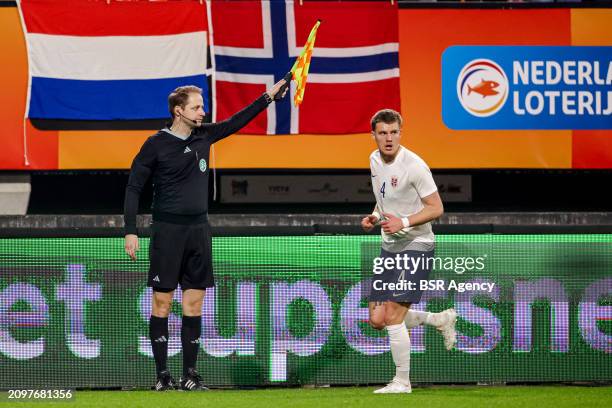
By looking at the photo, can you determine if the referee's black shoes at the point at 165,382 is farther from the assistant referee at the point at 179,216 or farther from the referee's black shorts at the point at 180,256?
the referee's black shorts at the point at 180,256

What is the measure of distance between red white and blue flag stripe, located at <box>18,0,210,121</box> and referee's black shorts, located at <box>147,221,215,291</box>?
466 cm

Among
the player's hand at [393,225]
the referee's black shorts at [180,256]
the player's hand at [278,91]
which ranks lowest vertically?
the referee's black shorts at [180,256]

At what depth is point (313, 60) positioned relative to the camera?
42.9 ft

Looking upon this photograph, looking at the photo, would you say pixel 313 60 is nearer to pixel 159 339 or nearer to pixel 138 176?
pixel 138 176

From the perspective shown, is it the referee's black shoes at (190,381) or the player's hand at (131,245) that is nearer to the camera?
the player's hand at (131,245)

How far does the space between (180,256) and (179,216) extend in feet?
0.88

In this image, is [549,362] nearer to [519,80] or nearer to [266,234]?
[266,234]

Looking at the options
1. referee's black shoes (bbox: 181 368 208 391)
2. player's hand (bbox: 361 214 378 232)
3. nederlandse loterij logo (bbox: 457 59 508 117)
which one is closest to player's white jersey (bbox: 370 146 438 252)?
player's hand (bbox: 361 214 378 232)

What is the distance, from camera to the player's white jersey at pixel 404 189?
820 cm

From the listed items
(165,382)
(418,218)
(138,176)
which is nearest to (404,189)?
(418,218)

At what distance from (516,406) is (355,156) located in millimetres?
5850

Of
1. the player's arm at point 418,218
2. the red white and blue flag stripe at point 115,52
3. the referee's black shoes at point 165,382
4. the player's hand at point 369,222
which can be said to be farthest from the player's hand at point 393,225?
the red white and blue flag stripe at point 115,52

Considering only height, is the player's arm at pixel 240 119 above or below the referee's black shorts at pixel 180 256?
above

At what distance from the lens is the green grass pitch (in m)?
7.69
